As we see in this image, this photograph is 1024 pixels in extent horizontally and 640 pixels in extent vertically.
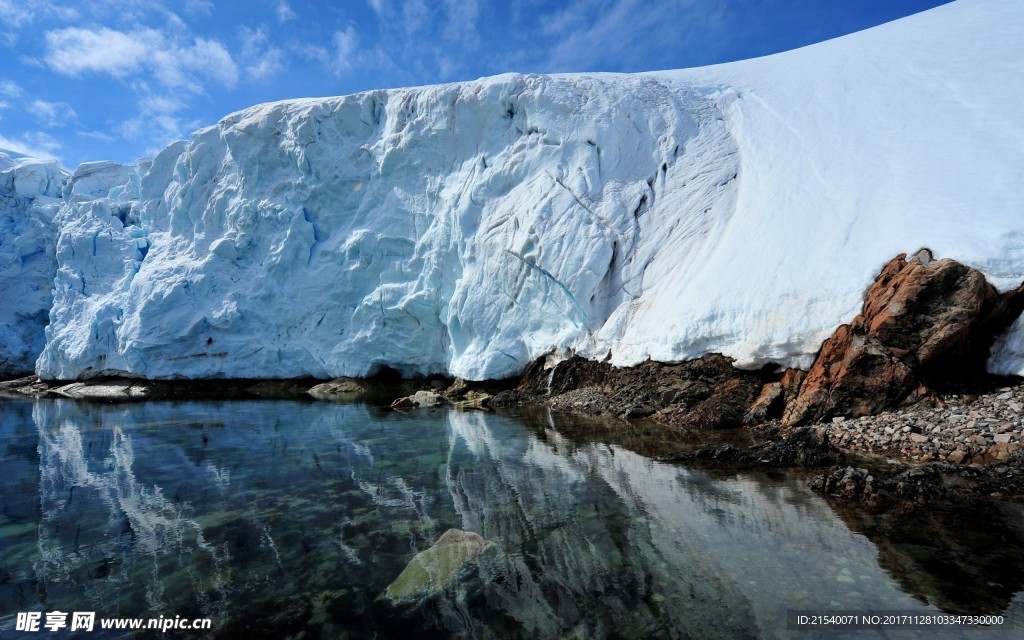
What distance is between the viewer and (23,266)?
28562mm

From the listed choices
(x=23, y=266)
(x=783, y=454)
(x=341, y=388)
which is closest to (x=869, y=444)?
(x=783, y=454)

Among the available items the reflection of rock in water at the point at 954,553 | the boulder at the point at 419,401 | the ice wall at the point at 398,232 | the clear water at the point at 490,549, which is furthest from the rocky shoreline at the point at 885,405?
the boulder at the point at 419,401

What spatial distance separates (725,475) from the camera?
21.0ft

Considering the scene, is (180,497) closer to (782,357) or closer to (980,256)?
(782,357)

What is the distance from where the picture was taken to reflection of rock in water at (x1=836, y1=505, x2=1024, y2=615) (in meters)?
3.30

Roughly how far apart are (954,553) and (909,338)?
15.3 ft

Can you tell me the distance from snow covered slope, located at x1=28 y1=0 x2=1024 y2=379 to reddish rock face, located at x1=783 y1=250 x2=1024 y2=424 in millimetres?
309

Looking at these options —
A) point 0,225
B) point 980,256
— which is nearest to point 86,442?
point 980,256

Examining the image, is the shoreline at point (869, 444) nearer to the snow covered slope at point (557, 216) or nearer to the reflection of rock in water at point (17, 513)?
the snow covered slope at point (557, 216)

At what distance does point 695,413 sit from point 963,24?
15070mm

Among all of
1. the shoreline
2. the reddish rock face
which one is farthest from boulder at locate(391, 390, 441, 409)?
the reddish rock face

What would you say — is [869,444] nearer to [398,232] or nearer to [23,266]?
[398,232]

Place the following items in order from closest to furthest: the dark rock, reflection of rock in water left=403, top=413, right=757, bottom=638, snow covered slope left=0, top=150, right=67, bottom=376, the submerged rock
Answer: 1. reflection of rock in water left=403, top=413, right=757, bottom=638
2. the submerged rock
3. the dark rock
4. snow covered slope left=0, top=150, right=67, bottom=376

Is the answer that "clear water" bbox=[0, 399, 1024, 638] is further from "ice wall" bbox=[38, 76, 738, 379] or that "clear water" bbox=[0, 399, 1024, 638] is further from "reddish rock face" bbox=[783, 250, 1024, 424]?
"ice wall" bbox=[38, 76, 738, 379]
